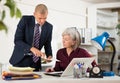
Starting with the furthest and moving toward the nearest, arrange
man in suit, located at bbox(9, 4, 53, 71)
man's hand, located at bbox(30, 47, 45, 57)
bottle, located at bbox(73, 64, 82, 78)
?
man in suit, located at bbox(9, 4, 53, 71), man's hand, located at bbox(30, 47, 45, 57), bottle, located at bbox(73, 64, 82, 78)

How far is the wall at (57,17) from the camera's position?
3484 millimetres

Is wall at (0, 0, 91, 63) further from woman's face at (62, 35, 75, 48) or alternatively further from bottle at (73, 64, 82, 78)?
bottle at (73, 64, 82, 78)

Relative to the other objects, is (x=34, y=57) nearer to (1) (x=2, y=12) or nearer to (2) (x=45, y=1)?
(2) (x=45, y=1)

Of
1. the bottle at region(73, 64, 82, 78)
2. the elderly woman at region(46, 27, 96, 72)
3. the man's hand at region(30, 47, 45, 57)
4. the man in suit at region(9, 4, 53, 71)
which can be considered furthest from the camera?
the man in suit at region(9, 4, 53, 71)

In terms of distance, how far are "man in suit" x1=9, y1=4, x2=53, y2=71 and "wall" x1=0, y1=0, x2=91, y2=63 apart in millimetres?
742

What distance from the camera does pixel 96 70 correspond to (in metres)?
1.73

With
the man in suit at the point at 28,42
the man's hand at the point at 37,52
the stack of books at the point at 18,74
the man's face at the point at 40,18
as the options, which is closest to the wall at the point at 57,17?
the man's face at the point at 40,18

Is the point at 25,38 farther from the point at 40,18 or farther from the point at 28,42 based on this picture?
the point at 40,18

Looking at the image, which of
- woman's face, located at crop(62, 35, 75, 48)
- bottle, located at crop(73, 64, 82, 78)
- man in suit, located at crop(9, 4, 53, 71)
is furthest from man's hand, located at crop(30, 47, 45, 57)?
bottle, located at crop(73, 64, 82, 78)

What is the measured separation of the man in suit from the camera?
2580 millimetres

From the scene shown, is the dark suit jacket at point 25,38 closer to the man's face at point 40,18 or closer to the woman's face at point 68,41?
the man's face at point 40,18

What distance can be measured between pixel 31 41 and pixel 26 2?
4.19 feet

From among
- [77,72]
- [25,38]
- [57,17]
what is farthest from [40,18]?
[57,17]

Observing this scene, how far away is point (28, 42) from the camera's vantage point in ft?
8.84
